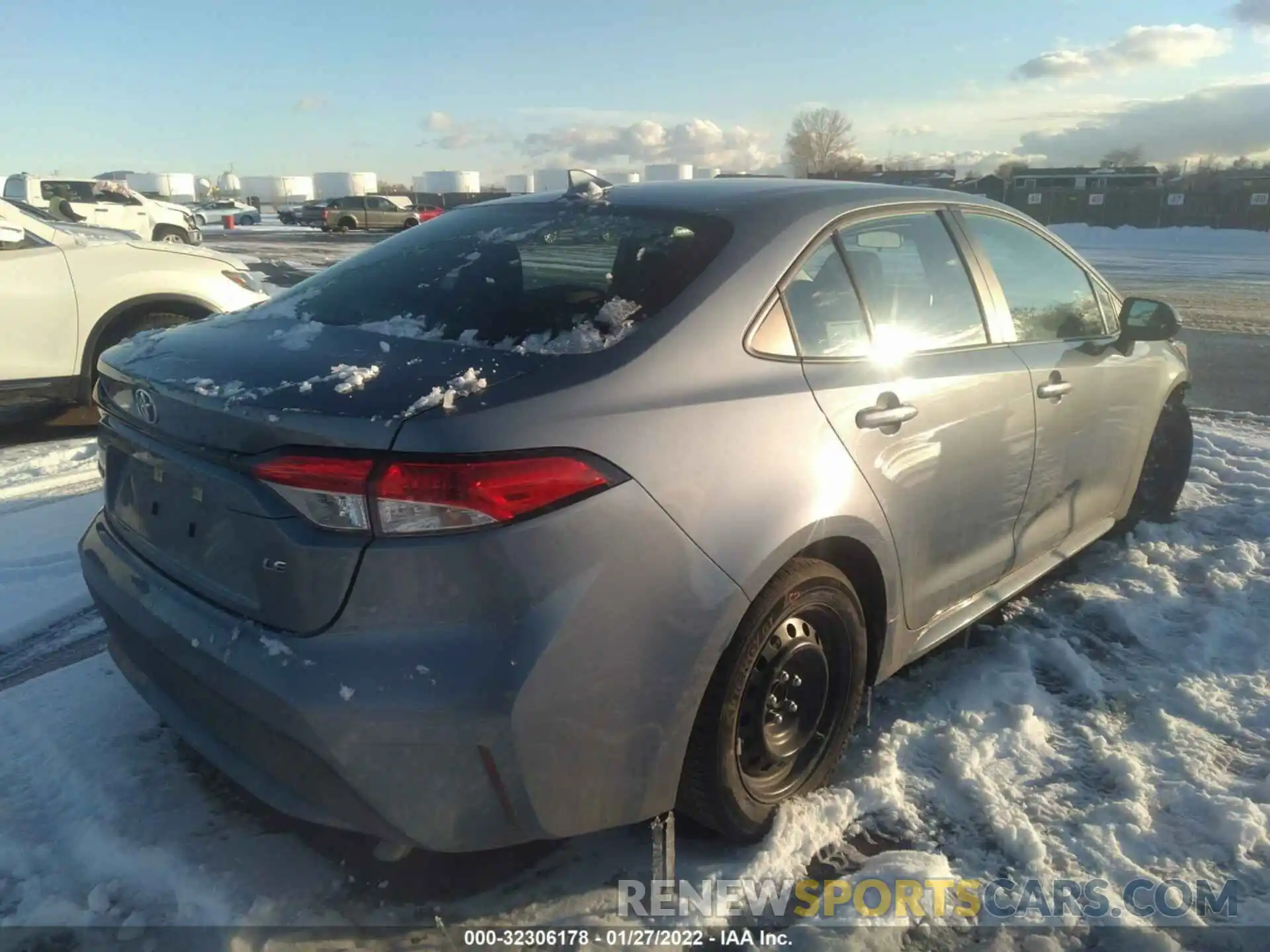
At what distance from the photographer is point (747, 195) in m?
2.76

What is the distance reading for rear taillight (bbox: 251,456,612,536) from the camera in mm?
1760

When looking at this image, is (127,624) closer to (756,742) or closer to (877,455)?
(756,742)

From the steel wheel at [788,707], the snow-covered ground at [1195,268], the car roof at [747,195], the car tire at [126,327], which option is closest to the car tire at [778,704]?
the steel wheel at [788,707]

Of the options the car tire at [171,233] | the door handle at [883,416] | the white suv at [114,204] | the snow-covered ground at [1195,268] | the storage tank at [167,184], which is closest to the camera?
the door handle at [883,416]

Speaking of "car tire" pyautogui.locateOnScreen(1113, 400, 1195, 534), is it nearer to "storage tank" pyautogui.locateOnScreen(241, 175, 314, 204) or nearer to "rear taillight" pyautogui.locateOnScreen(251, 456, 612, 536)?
"rear taillight" pyautogui.locateOnScreen(251, 456, 612, 536)

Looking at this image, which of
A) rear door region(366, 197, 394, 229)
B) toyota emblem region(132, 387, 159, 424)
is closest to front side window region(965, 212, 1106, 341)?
toyota emblem region(132, 387, 159, 424)

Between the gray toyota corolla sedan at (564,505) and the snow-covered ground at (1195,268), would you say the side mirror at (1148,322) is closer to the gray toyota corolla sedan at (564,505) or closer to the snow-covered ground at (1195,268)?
the gray toyota corolla sedan at (564,505)

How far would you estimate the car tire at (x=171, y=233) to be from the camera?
68.5ft

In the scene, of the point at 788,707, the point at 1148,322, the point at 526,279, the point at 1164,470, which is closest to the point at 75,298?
the point at 526,279

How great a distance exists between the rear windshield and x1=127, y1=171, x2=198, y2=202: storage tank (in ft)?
272

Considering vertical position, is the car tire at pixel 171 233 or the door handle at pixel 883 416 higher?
the door handle at pixel 883 416

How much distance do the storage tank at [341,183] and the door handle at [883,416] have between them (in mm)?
88278

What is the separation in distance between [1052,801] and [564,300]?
2.01 meters

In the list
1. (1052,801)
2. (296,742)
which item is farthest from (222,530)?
(1052,801)
